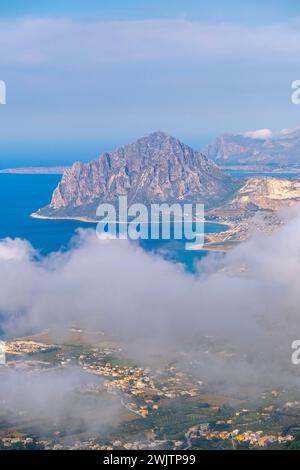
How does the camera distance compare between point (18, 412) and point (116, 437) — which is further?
point (18, 412)

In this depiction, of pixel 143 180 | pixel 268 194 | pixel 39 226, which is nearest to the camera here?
pixel 39 226

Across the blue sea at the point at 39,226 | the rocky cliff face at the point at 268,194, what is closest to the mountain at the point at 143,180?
the rocky cliff face at the point at 268,194

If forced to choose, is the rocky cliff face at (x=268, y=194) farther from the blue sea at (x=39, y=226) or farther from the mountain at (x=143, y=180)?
the blue sea at (x=39, y=226)

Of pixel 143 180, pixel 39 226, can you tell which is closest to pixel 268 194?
pixel 143 180

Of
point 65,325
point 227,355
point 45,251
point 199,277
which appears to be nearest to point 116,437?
point 227,355

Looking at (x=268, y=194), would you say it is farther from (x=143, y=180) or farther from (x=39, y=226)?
(x=39, y=226)
